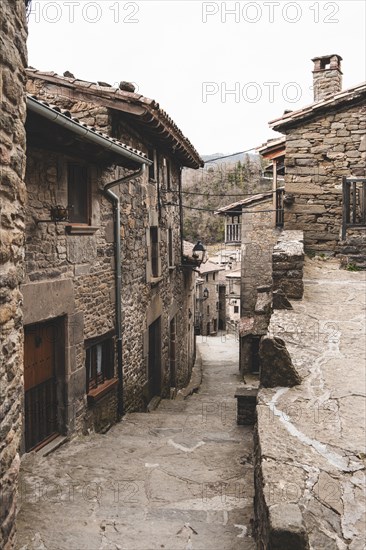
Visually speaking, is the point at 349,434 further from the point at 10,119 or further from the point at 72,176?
the point at 72,176

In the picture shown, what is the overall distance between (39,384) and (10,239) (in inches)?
148

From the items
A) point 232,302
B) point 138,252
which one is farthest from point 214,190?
point 138,252

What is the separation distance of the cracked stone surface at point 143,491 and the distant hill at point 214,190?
42.1 meters

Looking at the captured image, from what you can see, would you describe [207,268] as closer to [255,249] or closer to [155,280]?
[255,249]

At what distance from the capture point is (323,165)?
1012 centimetres

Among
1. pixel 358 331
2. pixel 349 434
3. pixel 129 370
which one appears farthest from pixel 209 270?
pixel 349 434

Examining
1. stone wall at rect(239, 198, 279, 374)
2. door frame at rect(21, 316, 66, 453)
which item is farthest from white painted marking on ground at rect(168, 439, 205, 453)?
stone wall at rect(239, 198, 279, 374)

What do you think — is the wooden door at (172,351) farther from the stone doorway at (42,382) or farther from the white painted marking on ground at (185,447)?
the stone doorway at (42,382)

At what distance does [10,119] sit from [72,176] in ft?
13.4

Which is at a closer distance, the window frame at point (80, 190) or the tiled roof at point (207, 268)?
the window frame at point (80, 190)

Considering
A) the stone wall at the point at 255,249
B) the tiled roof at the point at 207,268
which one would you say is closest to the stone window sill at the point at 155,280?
the stone wall at the point at 255,249

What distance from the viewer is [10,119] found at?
238cm

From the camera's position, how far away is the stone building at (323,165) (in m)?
9.88

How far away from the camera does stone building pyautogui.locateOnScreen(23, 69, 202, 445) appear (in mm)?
5555
